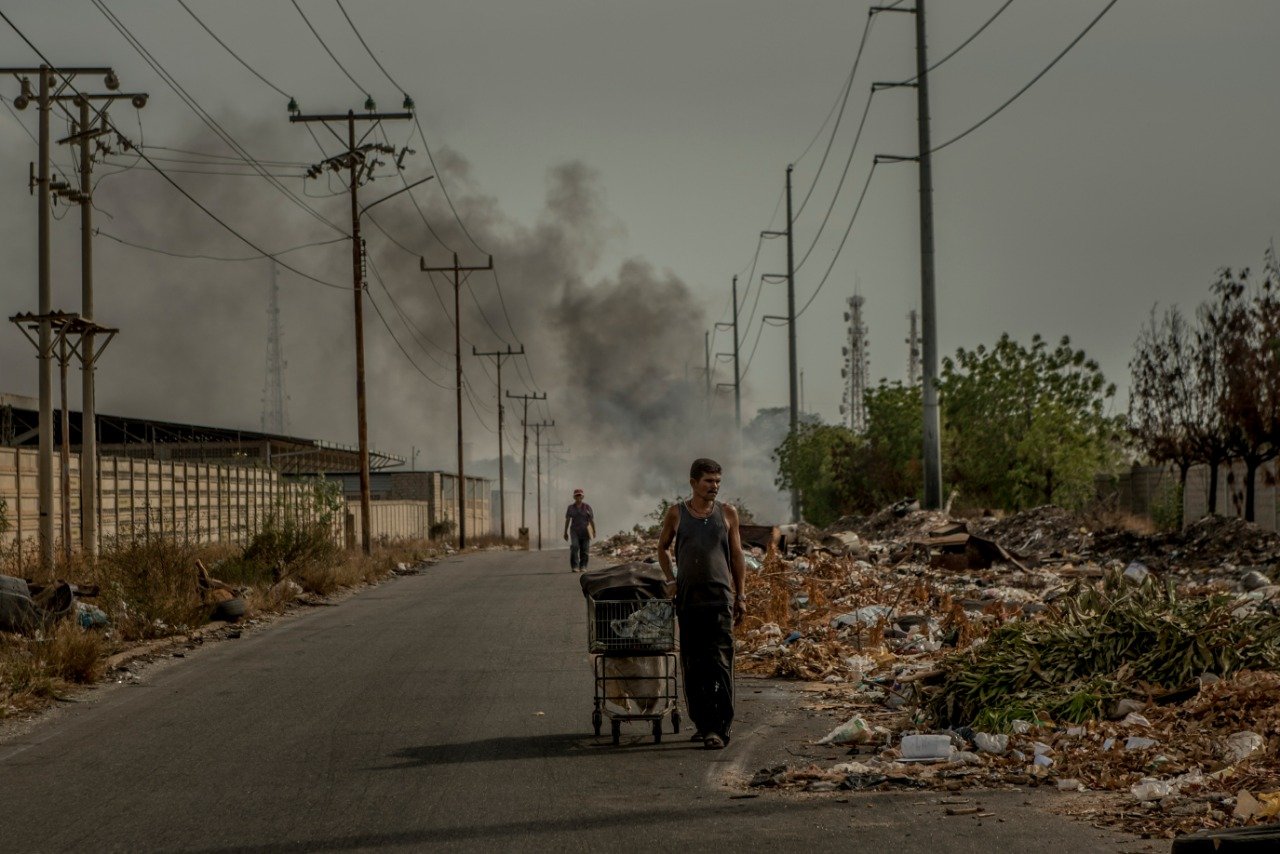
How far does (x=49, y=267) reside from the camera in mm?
26953

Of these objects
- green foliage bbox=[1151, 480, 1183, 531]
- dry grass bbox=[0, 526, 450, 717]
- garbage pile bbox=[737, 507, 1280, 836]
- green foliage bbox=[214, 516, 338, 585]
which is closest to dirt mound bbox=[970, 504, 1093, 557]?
green foliage bbox=[1151, 480, 1183, 531]

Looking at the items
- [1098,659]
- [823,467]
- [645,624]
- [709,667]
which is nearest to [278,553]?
[645,624]

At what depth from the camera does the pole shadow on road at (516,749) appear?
8961 millimetres

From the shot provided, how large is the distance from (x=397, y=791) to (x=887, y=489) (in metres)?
42.9

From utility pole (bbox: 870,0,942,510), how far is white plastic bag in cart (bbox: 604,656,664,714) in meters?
19.7

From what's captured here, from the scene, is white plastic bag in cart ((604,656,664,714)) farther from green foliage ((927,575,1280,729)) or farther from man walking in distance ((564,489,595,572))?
man walking in distance ((564,489,595,572))

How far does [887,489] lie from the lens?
49719mm

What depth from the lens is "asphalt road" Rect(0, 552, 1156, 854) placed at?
6777mm

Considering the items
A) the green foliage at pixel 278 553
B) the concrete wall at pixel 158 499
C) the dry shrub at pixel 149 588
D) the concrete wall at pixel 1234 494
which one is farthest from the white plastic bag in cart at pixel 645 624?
the concrete wall at pixel 1234 494

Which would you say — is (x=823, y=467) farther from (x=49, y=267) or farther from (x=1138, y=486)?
(x=49, y=267)

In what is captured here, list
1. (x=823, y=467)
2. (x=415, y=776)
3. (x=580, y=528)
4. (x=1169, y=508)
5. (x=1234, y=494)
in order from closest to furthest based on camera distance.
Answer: (x=415, y=776)
(x=580, y=528)
(x=1234, y=494)
(x=1169, y=508)
(x=823, y=467)

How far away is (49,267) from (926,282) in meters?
17.1

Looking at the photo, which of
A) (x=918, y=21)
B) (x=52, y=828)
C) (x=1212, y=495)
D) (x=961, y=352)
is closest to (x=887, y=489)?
(x=961, y=352)

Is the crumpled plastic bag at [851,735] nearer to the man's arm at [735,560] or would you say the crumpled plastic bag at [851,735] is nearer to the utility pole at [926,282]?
the man's arm at [735,560]
